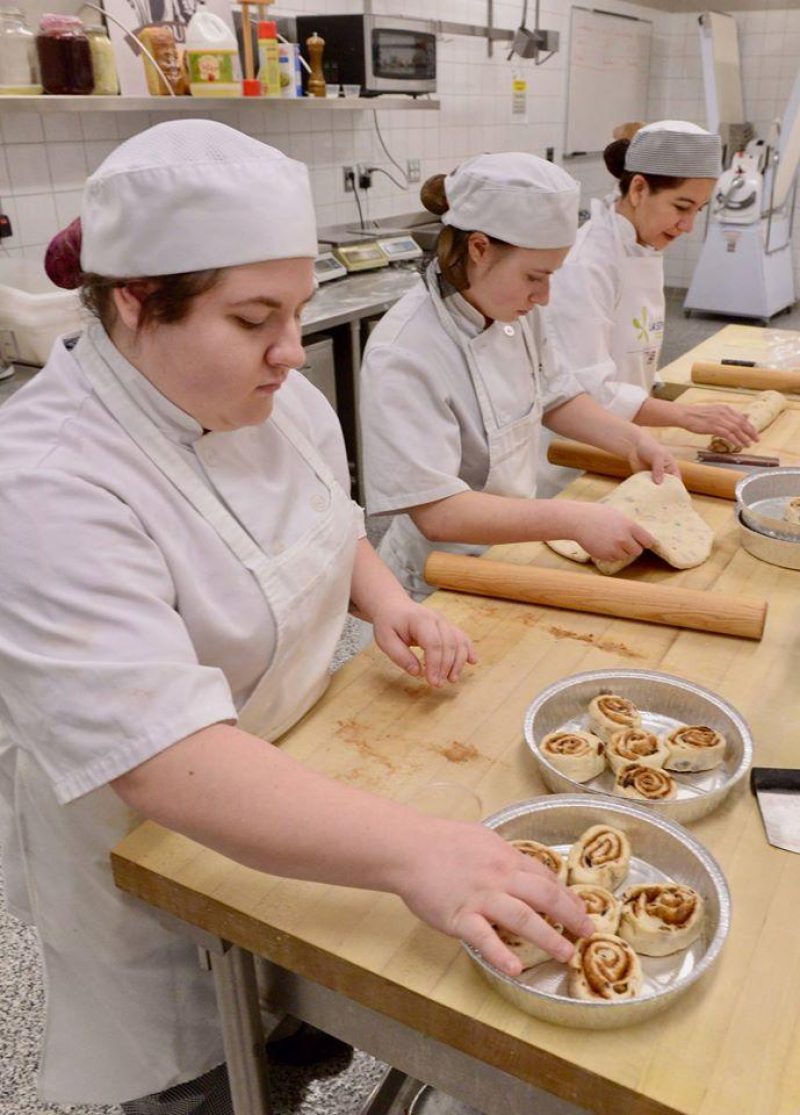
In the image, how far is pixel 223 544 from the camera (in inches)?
37.8

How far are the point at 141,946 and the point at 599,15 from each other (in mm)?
6889

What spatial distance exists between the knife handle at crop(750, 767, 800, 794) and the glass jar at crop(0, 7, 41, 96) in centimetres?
268

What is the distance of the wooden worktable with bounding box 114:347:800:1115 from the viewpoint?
68 centimetres

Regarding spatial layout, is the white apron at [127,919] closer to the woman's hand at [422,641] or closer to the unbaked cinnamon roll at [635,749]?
the woman's hand at [422,641]

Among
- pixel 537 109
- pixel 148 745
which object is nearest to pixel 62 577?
pixel 148 745

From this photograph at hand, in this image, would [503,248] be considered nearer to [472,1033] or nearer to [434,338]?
[434,338]

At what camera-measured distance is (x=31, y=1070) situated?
156 centimetres

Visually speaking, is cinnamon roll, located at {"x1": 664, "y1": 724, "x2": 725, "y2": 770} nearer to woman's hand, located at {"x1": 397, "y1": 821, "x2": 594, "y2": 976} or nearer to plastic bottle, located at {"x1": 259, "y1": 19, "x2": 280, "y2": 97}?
woman's hand, located at {"x1": 397, "y1": 821, "x2": 594, "y2": 976}

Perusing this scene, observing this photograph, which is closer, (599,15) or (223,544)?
(223,544)

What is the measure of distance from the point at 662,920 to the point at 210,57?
317 cm

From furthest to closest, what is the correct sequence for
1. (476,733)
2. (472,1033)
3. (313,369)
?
(313,369), (476,733), (472,1033)

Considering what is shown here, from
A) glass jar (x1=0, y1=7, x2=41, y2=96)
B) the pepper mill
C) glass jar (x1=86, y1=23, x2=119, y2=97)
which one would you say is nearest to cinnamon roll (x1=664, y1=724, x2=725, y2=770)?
glass jar (x1=0, y1=7, x2=41, y2=96)

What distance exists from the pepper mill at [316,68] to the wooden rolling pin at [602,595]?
9.65ft

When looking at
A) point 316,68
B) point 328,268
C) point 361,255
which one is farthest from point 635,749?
point 316,68
